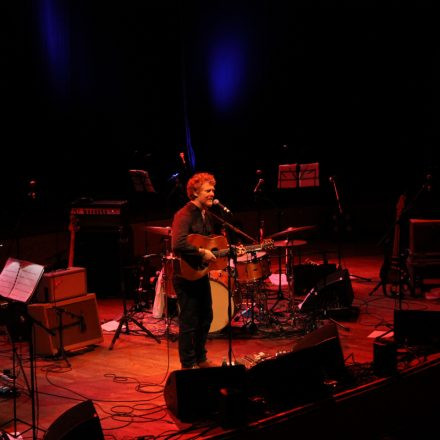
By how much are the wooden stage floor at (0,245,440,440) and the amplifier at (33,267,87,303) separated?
645 mm

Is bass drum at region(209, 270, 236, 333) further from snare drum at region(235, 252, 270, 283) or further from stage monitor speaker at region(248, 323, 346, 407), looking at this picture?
stage monitor speaker at region(248, 323, 346, 407)

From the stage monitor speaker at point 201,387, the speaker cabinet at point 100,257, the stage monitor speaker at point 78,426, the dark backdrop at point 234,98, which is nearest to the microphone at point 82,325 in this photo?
the speaker cabinet at point 100,257

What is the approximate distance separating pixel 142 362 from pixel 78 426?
3295 millimetres

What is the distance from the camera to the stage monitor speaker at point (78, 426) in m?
3.79

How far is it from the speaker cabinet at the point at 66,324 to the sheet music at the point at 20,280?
1580 mm

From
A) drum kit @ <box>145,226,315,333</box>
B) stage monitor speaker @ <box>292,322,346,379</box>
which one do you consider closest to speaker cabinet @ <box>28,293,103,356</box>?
drum kit @ <box>145,226,315,333</box>

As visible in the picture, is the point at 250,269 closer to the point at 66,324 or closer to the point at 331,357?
the point at 66,324

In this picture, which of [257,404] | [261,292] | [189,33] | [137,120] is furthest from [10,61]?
[257,404]

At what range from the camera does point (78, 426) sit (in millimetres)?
3807

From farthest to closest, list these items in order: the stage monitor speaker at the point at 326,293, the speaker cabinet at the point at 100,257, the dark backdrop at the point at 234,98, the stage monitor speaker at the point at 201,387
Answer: the dark backdrop at the point at 234,98, the speaker cabinet at the point at 100,257, the stage monitor speaker at the point at 326,293, the stage monitor speaker at the point at 201,387

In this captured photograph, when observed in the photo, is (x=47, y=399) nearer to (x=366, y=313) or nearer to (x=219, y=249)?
(x=219, y=249)

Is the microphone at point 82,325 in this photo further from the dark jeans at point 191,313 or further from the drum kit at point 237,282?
the dark jeans at point 191,313

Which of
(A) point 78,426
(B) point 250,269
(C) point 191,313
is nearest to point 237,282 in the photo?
(B) point 250,269

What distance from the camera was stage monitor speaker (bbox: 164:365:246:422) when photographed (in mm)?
4695
